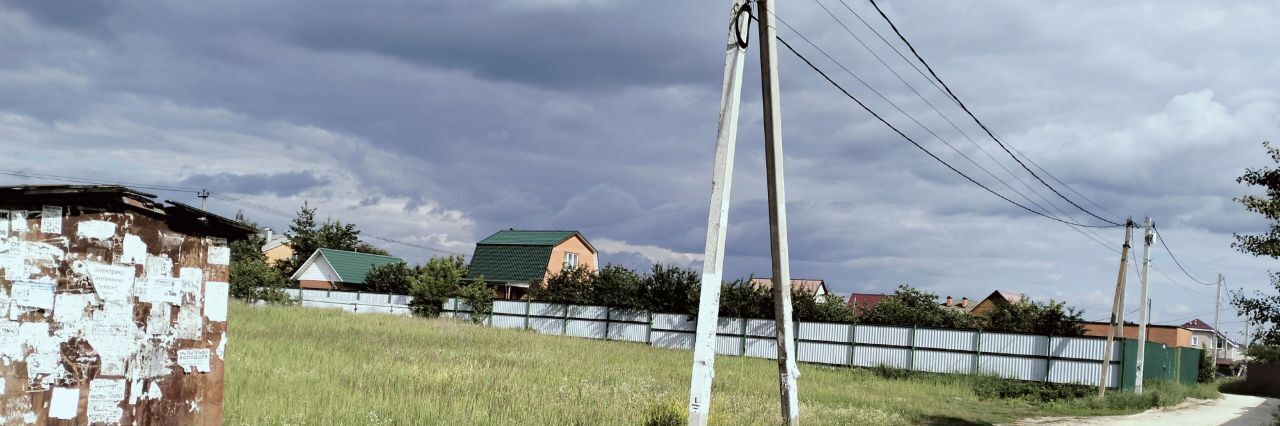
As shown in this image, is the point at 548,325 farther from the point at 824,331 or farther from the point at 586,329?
the point at 824,331

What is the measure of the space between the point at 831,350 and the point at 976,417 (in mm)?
12363

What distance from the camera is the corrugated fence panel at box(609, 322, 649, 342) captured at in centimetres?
3650

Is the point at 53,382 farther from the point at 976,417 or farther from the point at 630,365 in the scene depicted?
the point at 976,417

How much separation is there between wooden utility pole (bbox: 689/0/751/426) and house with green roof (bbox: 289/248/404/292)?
1948 inches

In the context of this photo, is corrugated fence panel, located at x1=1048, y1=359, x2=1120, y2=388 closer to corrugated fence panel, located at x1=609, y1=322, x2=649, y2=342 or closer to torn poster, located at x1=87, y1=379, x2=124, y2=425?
corrugated fence panel, located at x1=609, y1=322, x2=649, y2=342

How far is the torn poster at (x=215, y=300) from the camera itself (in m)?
7.27

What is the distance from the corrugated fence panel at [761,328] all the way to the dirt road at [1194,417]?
12905 millimetres

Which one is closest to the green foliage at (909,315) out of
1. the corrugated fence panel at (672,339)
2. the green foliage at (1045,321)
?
the green foliage at (1045,321)

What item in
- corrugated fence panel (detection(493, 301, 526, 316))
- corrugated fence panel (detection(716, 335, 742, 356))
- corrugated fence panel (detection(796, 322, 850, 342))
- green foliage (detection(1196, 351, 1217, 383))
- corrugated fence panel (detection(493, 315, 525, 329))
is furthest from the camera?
green foliage (detection(1196, 351, 1217, 383))

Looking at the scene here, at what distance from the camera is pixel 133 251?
6.77 meters

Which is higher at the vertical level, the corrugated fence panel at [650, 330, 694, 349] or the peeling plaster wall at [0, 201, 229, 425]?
the peeling plaster wall at [0, 201, 229, 425]

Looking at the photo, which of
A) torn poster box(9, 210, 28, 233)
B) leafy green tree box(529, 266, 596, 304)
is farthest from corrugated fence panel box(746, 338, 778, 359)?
torn poster box(9, 210, 28, 233)

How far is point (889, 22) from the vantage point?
49.5 feet

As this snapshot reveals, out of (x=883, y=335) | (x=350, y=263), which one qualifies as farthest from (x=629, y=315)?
(x=350, y=263)
